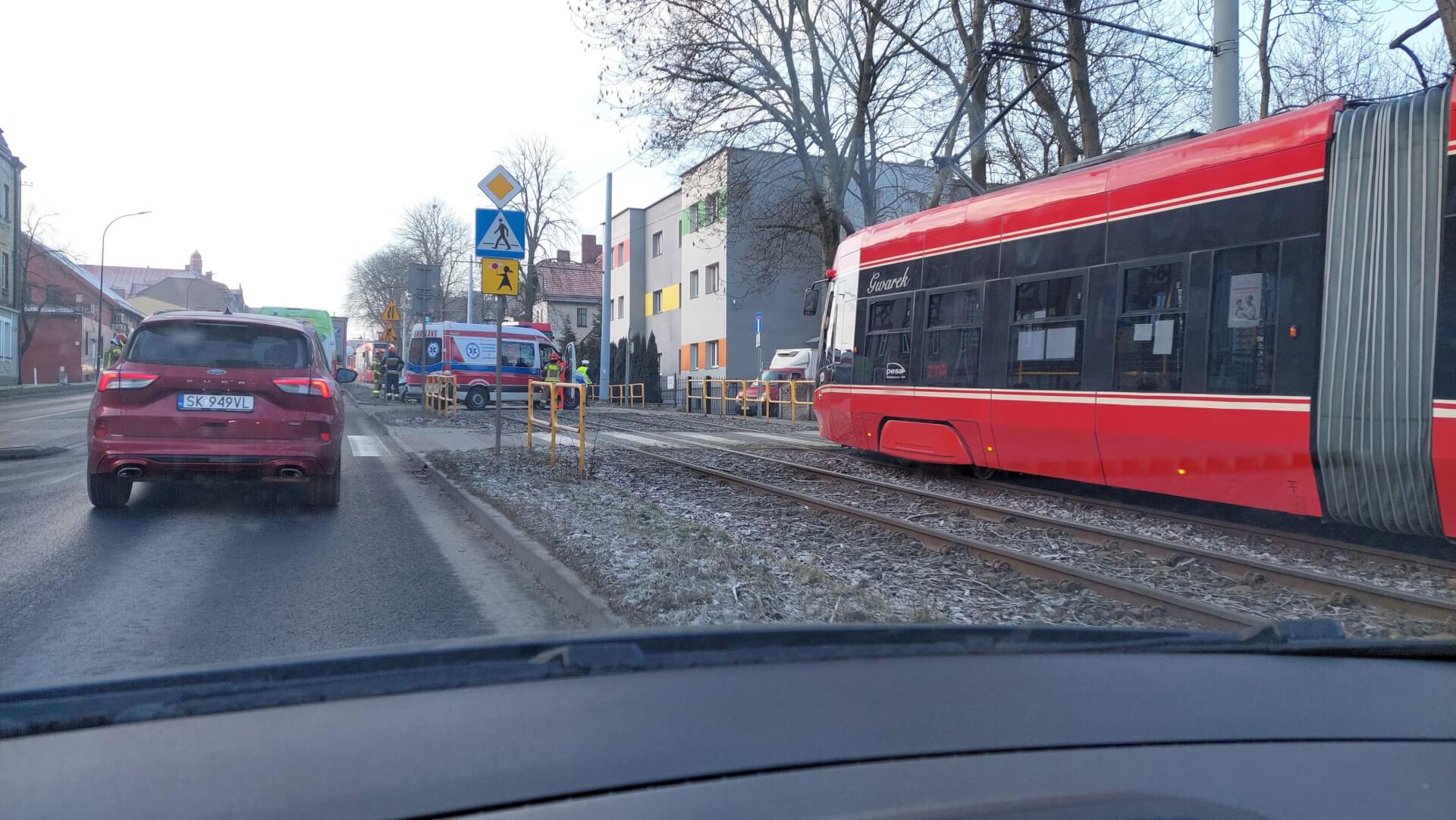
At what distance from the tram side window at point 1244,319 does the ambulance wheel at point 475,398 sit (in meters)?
24.1

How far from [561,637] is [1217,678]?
1247 millimetres

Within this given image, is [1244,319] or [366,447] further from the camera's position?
[366,447]

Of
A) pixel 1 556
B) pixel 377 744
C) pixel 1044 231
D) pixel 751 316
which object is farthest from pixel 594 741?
pixel 751 316

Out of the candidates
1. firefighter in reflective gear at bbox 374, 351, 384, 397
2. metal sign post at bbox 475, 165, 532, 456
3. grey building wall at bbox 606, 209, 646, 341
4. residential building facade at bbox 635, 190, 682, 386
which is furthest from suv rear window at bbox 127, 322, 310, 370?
grey building wall at bbox 606, 209, 646, 341

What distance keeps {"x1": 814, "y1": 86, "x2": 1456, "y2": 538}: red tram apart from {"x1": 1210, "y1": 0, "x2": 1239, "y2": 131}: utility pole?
3.65 metres

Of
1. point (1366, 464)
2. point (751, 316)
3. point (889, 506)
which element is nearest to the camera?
point (1366, 464)

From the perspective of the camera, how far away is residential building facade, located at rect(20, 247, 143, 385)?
178 feet

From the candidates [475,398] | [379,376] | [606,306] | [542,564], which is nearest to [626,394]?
[606,306]

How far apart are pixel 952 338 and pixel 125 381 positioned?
7.77 m

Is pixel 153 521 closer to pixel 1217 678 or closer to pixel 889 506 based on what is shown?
pixel 889 506

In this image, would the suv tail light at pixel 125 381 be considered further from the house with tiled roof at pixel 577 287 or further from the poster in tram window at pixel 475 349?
the house with tiled roof at pixel 577 287

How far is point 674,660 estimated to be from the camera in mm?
1671

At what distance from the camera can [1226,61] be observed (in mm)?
11594

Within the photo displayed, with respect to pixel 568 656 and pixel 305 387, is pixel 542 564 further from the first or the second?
pixel 568 656
